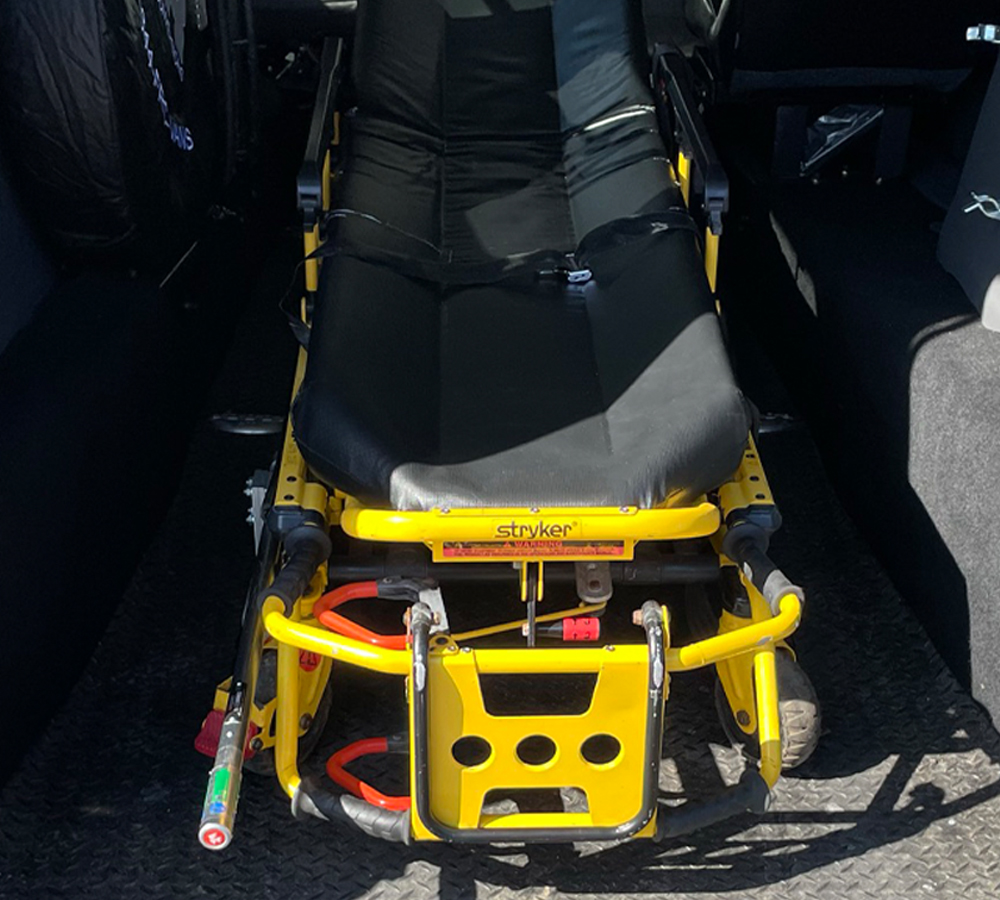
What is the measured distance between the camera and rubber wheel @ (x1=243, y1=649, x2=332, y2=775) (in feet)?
7.31

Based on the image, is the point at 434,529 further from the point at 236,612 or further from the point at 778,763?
the point at 236,612

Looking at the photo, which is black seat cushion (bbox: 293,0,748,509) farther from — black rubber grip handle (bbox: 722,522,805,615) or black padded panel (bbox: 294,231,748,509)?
black rubber grip handle (bbox: 722,522,805,615)

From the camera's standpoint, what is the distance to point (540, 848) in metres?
2.20

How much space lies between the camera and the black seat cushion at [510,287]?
2174mm

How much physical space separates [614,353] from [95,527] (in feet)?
3.67

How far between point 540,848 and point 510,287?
1.23 metres

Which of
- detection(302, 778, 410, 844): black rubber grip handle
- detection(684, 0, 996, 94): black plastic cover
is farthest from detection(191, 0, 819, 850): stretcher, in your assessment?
detection(684, 0, 996, 94): black plastic cover

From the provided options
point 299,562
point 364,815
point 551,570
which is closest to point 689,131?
point 551,570

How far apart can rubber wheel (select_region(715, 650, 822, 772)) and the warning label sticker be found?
415 mm

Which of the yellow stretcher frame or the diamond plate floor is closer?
the yellow stretcher frame

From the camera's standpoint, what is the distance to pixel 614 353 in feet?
8.29

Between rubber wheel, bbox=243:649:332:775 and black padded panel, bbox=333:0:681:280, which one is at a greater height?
black padded panel, bbox=333:0:681:280

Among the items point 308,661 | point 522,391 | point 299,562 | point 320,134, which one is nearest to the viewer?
point 299,562

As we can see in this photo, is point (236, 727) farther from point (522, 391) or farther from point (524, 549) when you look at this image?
point (522, 391)
